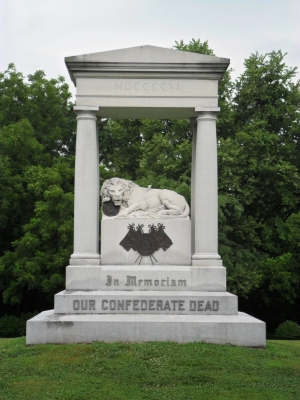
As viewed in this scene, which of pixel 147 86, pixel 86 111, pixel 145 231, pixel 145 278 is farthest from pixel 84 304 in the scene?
pixel 147 86

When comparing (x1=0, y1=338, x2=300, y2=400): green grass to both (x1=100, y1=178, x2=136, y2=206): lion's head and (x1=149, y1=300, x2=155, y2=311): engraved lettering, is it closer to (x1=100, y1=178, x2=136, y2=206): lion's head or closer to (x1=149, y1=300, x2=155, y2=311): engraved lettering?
(x1=149, y1=300, x2=155, y2=311): engraved lettering

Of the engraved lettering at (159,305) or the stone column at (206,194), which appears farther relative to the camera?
the stone column at (206,194)

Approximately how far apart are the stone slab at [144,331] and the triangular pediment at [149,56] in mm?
5492

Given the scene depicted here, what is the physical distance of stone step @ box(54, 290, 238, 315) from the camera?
1198cm

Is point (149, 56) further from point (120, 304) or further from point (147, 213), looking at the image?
point (120, 304)

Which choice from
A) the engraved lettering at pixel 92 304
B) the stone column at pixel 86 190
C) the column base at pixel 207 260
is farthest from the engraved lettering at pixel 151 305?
the stone column at pixel 86 190

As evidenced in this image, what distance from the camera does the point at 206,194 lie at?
12938 millimetres

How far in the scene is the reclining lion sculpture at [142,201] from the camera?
527 inches

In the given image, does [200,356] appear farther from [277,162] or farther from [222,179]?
[277,162]

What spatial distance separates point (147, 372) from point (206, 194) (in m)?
4.75

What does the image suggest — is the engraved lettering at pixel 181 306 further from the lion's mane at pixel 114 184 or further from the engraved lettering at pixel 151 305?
the lion's mane at pixel 114 184

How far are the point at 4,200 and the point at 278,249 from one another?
41.6 ft

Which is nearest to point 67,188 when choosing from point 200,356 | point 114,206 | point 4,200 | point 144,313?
point 4,200

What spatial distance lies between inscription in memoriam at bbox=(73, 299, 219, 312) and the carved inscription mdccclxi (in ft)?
14.9
